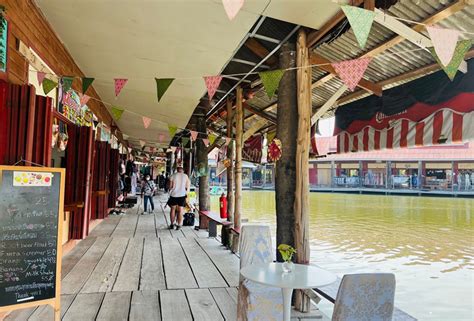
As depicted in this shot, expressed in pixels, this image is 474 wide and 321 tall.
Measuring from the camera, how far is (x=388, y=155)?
31297 millimetres

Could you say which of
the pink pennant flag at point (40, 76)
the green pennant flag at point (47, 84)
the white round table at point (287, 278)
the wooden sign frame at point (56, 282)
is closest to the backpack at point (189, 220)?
the green pennant flag at point (47, 84)

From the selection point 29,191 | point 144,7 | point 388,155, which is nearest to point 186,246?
point 29,191

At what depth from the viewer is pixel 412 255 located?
7.66 m

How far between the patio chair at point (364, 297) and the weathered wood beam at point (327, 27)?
2.22 m

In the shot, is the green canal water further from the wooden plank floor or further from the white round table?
the white round table

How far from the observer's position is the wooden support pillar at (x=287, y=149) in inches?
143

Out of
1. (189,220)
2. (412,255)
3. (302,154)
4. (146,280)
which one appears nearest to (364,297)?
(302,154)

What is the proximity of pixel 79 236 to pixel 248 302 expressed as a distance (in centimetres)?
375

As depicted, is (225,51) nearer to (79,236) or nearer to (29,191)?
(29,191)

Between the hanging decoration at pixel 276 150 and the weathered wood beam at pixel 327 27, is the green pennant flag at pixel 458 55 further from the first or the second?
the hanging decoration at pixel 276 150

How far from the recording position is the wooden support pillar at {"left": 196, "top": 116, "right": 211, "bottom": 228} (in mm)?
8758

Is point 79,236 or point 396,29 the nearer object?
point 396,29

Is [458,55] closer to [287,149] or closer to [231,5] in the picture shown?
[287,149]

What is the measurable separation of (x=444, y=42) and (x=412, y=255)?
244 inches
